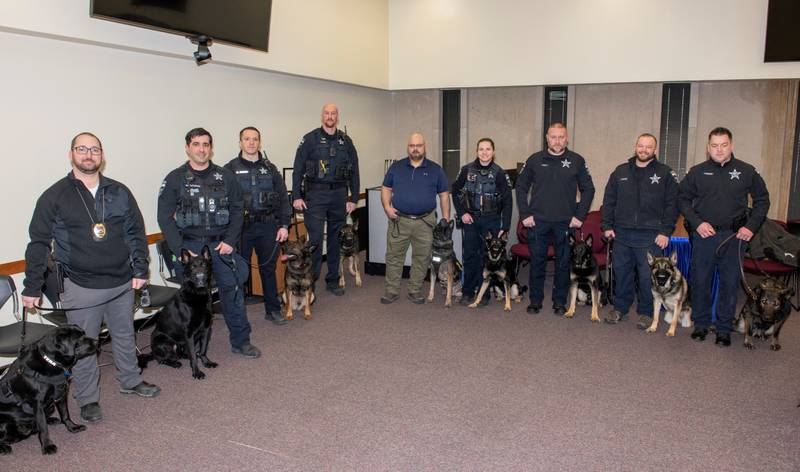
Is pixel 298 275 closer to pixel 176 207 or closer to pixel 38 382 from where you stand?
pixel 176 207

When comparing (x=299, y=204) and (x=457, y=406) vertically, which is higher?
(x=299, y=204)

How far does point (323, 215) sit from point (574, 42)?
4491 millimetres

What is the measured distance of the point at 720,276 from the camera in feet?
16.4

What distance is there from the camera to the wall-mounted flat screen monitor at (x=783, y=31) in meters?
6.89

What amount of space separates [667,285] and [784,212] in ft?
14.0

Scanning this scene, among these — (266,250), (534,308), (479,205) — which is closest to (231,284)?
(266,250)

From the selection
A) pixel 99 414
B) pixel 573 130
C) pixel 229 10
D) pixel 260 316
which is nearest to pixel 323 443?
pixel 99 414

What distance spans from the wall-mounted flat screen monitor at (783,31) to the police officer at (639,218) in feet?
10.4

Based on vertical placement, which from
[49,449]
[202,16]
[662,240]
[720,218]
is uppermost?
[202,16]

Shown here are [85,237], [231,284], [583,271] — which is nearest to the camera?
[85,237]

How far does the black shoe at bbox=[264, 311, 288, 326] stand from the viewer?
219 inches

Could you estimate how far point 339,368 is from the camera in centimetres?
452

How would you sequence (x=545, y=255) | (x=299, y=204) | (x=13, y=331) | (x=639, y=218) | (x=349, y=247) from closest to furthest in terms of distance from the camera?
(x=13, y=331)
(x=639, y=218)
(x=545, y=255)
(x=299, y=204)
(x=349, y=247)

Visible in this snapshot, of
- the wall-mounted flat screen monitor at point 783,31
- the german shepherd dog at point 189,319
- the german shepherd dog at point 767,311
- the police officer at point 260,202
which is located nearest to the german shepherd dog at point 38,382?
the german shepherd dog at point 189,319
